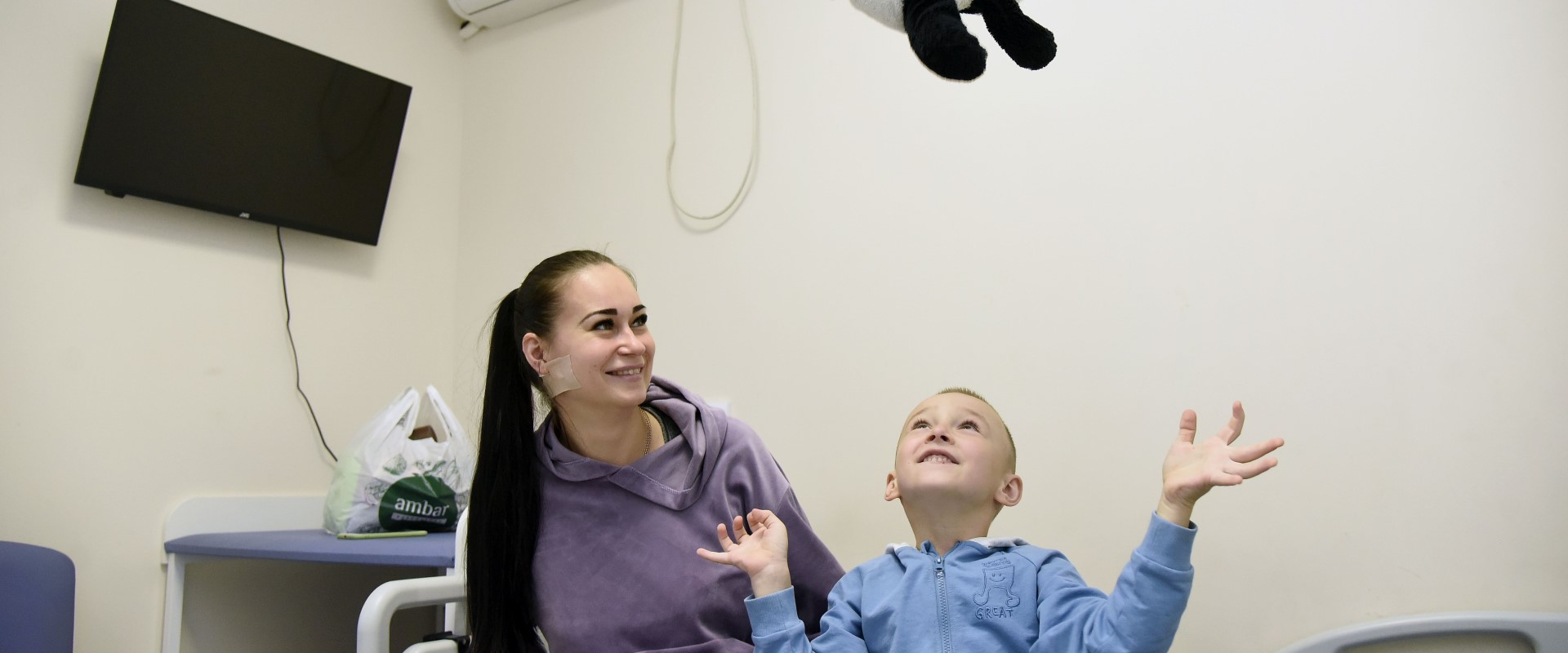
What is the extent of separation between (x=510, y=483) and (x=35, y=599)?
1034 mm

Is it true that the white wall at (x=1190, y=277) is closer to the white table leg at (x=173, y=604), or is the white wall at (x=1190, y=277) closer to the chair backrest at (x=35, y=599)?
the white table leg at (x=173, y=604)

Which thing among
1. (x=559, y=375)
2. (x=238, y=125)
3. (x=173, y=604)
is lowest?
(x=173, y=604)

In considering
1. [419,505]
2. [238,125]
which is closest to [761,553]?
[419,505]

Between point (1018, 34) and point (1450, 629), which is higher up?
point (1018, 34)

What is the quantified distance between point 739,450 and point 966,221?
2.48ft

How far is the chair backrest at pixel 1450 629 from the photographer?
152 cm

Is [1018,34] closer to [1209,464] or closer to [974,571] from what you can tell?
[1209,464]

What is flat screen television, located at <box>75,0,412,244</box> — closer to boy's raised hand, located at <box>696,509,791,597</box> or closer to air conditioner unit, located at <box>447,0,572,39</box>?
air conditioner unit, located at <box>447,0,572,39</box>

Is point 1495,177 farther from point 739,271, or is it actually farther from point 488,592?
point 488,592

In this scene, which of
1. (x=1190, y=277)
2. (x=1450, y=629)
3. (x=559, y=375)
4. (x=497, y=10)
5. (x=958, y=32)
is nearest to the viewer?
(x=958, y=32)

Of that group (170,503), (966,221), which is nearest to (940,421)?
(966,221)

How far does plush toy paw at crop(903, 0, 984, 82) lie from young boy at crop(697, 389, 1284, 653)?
54 centimetres

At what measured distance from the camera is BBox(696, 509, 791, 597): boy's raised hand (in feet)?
4.50

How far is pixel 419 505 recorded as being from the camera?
2289 millimetres
